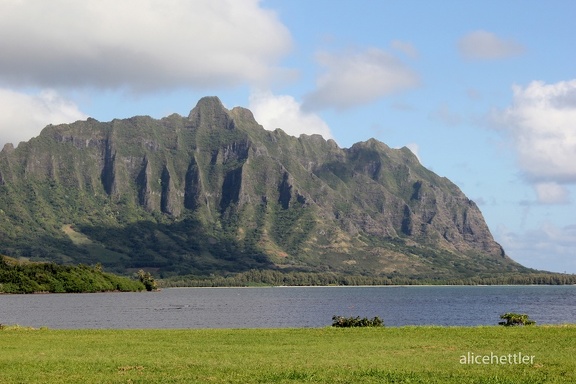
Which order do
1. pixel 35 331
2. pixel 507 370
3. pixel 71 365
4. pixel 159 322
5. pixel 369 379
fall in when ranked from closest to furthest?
pixel 369 379, pixel 507 370, pixel 71 365, pixel 35 331, pixel 159 322

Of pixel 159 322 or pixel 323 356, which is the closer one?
pixel 323 356

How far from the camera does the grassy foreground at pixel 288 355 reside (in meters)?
38.9

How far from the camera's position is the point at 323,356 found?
155 feet

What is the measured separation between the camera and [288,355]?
48.2m

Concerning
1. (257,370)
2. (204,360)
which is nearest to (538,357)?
(257,370)

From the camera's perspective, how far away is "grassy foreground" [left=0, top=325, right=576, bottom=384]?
3888 cm

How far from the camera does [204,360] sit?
151 ft

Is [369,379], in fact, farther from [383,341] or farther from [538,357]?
[383,341]

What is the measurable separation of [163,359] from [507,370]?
69.5 feet

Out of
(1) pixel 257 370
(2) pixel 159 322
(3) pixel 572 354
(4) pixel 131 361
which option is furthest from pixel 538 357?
(2) pixel 159 322

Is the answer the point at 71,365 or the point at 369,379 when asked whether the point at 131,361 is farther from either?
the point at 369,379

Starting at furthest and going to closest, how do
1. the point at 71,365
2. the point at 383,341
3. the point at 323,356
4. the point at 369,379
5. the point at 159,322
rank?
the point at 159,322 → the point at 383,341 → the point at 323,356 → the point at 71,365 → the point at 369,379

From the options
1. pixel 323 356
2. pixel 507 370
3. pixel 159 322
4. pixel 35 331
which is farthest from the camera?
pixel 159 322

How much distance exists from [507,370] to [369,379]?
323 inches
